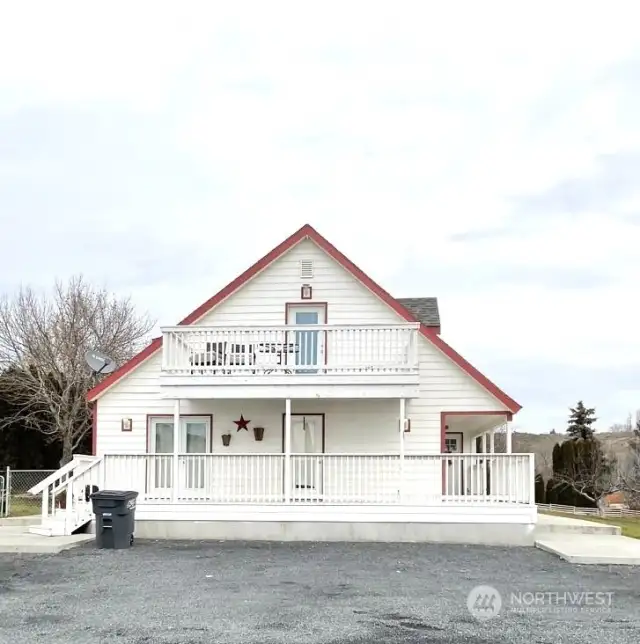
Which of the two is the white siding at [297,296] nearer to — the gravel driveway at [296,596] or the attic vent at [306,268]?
the attic vent at [306,268]

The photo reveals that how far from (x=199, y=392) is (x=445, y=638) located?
10537 millimetres

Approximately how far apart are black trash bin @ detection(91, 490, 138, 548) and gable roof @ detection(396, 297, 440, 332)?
943 cm

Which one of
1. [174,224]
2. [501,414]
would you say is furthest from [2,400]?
[501,414]

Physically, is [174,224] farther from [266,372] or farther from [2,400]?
[2,400]

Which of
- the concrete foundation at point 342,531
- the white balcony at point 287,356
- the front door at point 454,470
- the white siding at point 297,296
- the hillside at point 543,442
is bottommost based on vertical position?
the hillside at point 543,442

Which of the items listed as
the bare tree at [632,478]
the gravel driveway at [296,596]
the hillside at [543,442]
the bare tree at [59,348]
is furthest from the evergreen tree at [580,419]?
the gravel driveway at [296,596]

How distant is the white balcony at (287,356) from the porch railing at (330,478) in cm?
156

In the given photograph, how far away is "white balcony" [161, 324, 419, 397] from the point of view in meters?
17.4

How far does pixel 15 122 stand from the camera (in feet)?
54.5

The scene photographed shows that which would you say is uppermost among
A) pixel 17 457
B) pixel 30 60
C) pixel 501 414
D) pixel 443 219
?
pixel 30 60

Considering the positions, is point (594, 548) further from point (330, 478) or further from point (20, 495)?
point (20, 495)

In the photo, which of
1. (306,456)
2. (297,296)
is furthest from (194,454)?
(297,296)

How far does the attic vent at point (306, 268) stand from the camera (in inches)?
786

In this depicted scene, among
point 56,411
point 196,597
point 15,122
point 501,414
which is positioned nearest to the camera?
point 196,597
